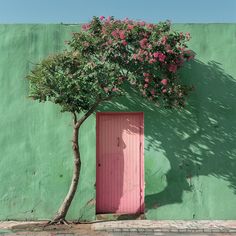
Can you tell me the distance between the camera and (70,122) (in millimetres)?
9562

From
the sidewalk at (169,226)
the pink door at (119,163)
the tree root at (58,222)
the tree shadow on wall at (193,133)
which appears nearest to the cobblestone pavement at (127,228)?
the sidewalk at (169,226)

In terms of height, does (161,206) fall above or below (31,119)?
below

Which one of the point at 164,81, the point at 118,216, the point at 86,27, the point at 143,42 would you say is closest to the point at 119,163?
the point at 118,216

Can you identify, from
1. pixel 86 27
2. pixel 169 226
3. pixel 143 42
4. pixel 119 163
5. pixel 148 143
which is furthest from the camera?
pixel 119 163

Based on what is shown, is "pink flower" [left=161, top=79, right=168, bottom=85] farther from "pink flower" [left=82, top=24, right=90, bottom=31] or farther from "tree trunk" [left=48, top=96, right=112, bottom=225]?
"pink flower" [left=82, top=24, right=90, bottom=31]

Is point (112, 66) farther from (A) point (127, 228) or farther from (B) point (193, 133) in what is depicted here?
(A) point (127, 228)

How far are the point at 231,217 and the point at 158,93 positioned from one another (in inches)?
125

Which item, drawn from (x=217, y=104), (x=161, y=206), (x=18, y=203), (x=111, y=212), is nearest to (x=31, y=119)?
(x=18, y=203)

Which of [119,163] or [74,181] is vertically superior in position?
[119,163]

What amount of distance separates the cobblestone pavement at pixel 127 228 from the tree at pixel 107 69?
1.64 feet

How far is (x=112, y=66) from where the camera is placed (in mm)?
8547

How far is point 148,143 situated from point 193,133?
1.01 metres

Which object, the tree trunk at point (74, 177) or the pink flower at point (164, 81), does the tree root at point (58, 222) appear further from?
the pink flower at point (164, 81)

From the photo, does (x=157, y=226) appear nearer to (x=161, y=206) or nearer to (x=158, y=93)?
(x=161, y=206)
